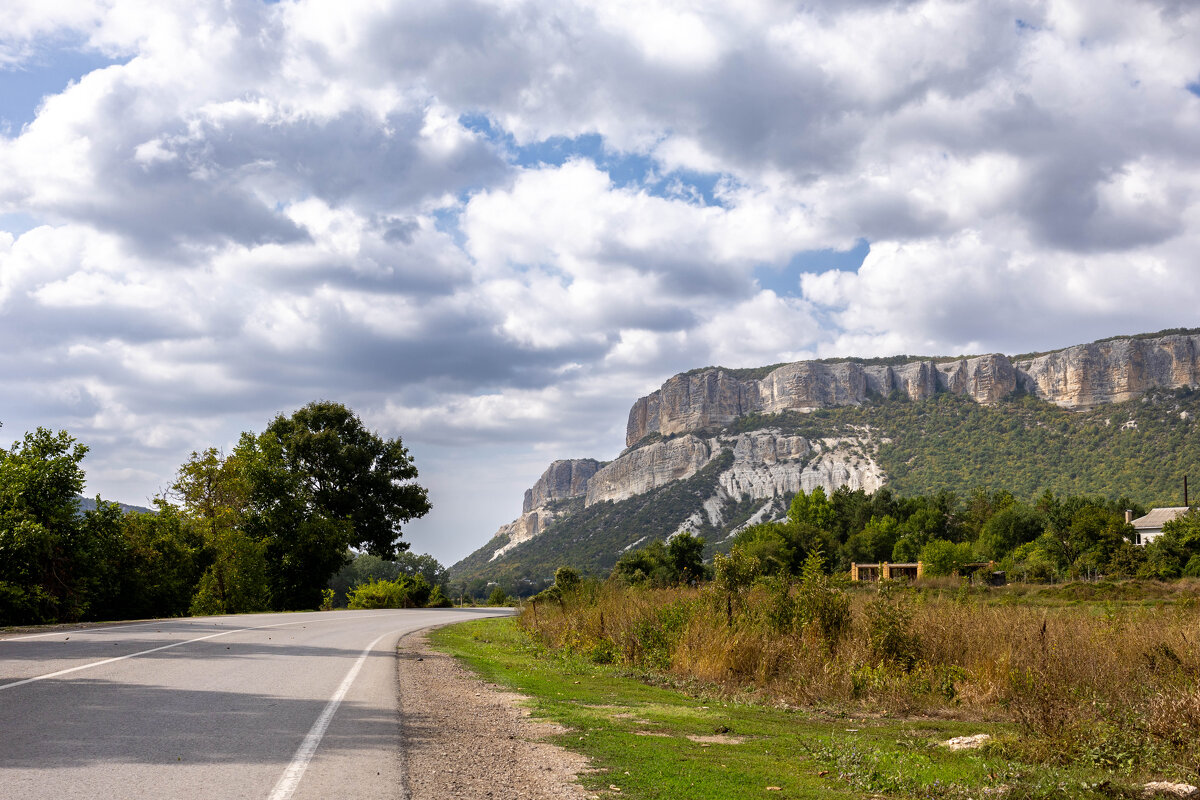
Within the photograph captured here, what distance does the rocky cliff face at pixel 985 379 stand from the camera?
518 feet

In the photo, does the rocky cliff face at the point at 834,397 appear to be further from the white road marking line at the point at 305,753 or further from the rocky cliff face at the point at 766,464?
the white road marking line at the point at 305,753

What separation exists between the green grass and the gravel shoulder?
0.32 metres

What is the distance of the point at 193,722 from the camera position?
8.02m

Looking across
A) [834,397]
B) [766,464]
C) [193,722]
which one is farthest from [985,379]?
[193,722]

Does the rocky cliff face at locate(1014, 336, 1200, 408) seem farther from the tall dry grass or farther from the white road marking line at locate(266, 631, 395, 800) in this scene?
the white road marking line at locate(266, 631, 395, 800)

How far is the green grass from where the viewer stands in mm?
6797

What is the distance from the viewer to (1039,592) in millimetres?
47219

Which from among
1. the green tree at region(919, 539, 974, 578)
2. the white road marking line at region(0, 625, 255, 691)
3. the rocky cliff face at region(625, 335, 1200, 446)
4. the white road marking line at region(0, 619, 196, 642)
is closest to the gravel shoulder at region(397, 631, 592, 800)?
the white road marking line at region(0, 625, 255, 691)

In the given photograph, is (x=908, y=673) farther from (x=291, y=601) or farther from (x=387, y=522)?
(x=387, y=522)

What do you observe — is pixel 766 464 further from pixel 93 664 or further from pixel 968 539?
pixel 93 664

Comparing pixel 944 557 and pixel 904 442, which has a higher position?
pixel 904 442

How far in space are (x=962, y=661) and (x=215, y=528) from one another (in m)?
32.8

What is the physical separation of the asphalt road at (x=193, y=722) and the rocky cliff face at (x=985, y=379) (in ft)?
561

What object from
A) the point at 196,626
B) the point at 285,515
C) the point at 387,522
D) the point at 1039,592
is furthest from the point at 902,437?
the point at 196,626
